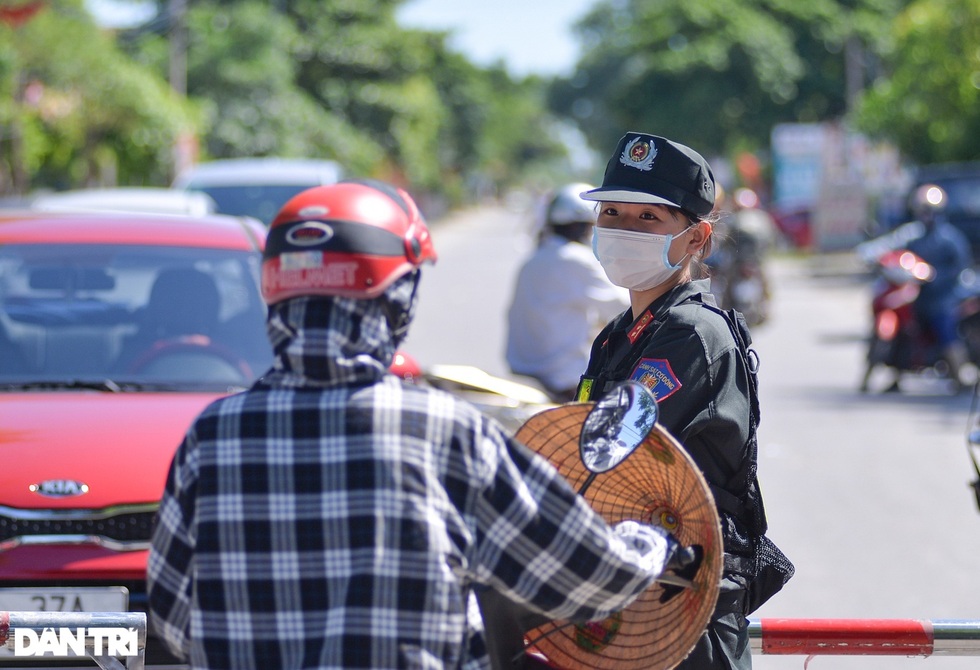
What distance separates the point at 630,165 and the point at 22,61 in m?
25.0

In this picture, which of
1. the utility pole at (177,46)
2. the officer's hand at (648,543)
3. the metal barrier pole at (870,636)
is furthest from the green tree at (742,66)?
the officer's hand at (648,543)

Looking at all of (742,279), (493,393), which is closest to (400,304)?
(493,393)

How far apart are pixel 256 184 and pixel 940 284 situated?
722 centimetres

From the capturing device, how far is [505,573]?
2111 millimetres

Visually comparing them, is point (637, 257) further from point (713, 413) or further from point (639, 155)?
point (713, 413)

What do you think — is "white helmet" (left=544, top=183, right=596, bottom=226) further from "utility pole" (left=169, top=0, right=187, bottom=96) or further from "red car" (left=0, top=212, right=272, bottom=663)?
"utility pole" (left=169, top=0, right=187, bottom=96)

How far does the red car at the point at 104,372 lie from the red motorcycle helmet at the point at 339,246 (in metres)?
2.05

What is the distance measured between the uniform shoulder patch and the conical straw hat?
0.26 metres

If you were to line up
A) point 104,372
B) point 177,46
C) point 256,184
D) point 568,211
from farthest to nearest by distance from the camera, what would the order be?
point 177,46 → point 256,184 → point 568,211 → point 104,372

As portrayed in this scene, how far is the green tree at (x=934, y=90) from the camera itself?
26.4 m

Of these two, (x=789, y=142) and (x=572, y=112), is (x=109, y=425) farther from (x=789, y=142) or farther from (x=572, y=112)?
(x=572, y=112)

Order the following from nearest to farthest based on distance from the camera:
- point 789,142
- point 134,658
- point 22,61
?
point 134,658 < point 22,61 < point 789,142

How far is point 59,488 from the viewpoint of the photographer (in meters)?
4.10

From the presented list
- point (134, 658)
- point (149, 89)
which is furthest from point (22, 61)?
point (134, 658)
